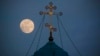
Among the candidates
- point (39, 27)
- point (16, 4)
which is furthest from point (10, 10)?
point (39, 27)

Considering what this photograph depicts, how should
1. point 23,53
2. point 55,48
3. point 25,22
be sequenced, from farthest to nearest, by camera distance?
1. point 23,53
2. point 25,22
3. point 55,48

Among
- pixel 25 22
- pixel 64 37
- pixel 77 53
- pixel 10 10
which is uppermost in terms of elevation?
pixel 10 10

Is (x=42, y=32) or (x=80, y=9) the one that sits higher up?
(x=80, y=9)

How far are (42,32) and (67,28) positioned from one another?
1.16ft

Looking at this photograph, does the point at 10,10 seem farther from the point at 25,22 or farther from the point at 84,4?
the point at 84,4

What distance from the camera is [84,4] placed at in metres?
3.04

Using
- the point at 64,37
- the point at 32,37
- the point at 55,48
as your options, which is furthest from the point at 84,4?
the point at 55,48

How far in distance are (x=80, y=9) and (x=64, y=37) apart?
0.46 metres

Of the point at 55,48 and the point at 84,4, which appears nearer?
the point at 55,48

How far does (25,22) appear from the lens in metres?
2.57

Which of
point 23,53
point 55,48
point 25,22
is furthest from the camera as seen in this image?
point 23,53

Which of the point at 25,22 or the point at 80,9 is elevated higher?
the point at 80,9

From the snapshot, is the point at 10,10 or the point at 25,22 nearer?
the point at 25,22

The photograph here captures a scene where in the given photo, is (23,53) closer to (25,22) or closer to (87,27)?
(25,22)
